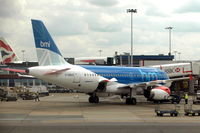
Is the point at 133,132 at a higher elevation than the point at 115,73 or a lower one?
lower

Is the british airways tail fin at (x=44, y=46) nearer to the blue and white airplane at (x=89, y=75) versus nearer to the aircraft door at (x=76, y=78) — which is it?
the blue and white airplane at (x=89, y=75)

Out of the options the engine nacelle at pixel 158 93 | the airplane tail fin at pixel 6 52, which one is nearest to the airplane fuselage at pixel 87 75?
the engine nacelle at pixel 158 93

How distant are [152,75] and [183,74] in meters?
20.2

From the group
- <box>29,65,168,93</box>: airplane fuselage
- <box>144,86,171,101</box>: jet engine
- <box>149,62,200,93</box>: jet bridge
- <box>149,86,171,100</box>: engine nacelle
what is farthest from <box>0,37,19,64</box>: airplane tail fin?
<box>149,86,171,100</box>: engine nacelle

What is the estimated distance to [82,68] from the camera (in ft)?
127

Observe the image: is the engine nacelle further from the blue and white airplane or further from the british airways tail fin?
the british airways tail fin

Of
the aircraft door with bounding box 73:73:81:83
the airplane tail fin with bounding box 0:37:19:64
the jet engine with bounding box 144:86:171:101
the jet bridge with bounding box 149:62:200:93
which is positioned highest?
the airplane tail fin with bounding box 0:37:19:64

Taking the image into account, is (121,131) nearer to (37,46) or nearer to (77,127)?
(77,127)

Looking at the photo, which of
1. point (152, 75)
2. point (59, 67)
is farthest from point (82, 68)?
point (152, 75)

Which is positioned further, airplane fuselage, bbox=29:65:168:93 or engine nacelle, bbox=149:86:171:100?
engine nacelle, bbox=149:86:171:100

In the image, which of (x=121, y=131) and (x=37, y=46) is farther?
(x=37, y=46)

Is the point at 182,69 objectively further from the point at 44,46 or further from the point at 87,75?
the point at 44,46

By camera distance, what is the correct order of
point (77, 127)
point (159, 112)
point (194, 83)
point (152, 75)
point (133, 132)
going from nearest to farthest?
point (133, 132) → point (77, 127) → point (159, 112) → point (152, 75) → point (194, 83)

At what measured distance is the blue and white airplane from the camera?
35.9m
